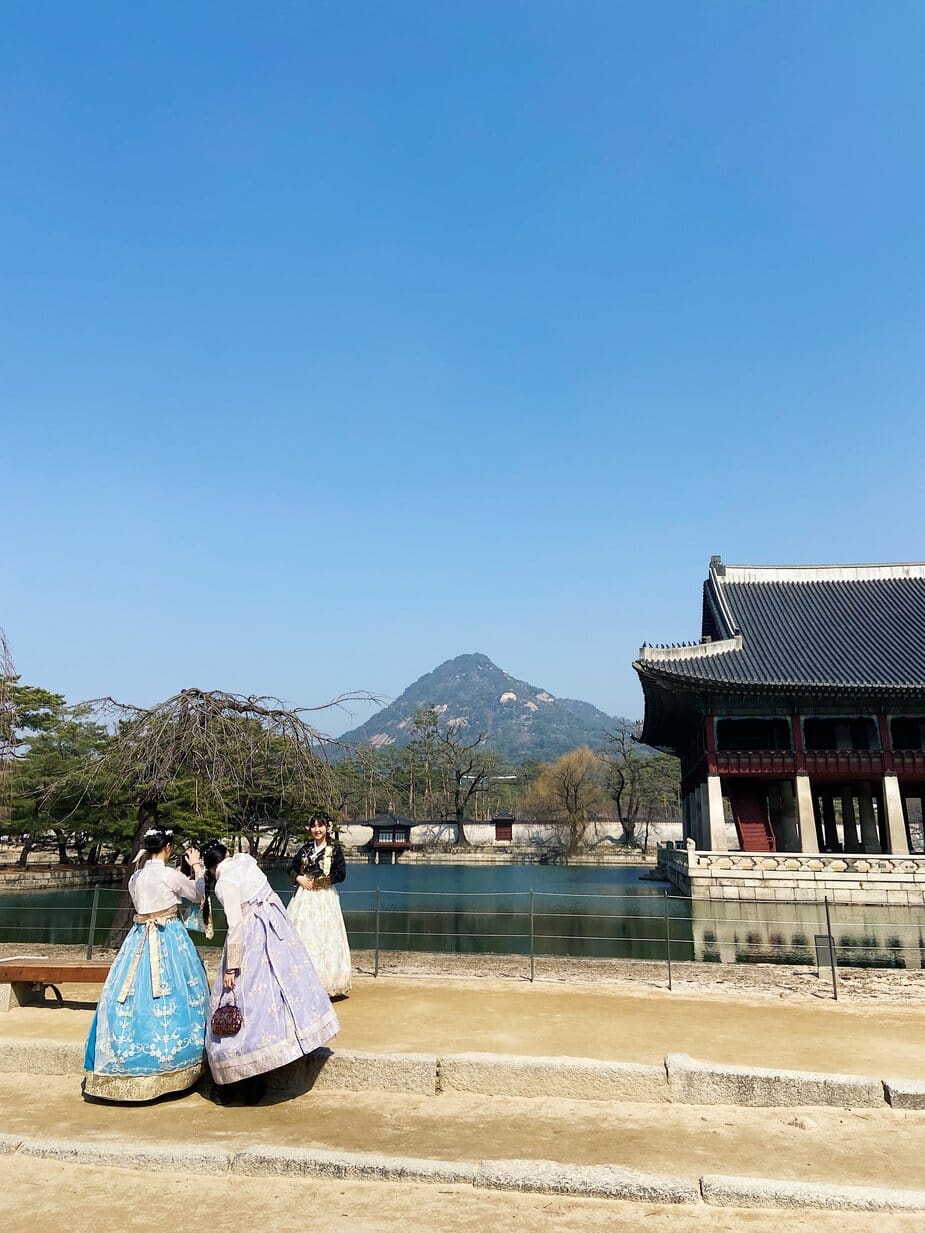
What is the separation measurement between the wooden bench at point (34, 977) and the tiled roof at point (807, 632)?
22668 millimetres

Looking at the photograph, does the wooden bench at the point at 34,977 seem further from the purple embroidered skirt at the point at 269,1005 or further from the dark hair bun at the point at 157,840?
the purple embroidered skirt at the point at 269,1005

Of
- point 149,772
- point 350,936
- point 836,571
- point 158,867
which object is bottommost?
point 350,936

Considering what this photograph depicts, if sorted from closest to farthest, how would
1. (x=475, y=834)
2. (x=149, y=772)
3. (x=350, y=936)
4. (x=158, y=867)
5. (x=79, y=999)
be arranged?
(x=158, y=867)
(x=79, y=999)
(x=149, y=772)
(x=350, y=936)
(x=475, y=834)

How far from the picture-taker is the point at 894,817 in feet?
86.7

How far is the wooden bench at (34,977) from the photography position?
7176 mm

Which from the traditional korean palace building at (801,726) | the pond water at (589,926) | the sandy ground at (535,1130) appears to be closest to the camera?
the sandy ground at (535,1130)

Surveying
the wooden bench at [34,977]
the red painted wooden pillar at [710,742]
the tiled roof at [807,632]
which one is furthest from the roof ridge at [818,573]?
the wooden bench at [34,977]

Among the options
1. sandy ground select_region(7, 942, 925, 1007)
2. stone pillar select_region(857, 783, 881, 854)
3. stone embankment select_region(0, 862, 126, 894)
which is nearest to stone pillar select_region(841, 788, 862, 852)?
stone pillar select_region(857, 783, 881, 854)

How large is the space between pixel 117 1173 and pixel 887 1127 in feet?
13.6

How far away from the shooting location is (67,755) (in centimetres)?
3450

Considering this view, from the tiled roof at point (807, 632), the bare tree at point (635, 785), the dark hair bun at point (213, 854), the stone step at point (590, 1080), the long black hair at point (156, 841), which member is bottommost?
the stone step at point (590, 1080)

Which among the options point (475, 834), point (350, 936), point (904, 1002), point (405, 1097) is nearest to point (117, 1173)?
point (405, 1097)

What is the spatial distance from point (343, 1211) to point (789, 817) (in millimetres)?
28148

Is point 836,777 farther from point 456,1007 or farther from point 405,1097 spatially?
point 405,1097
